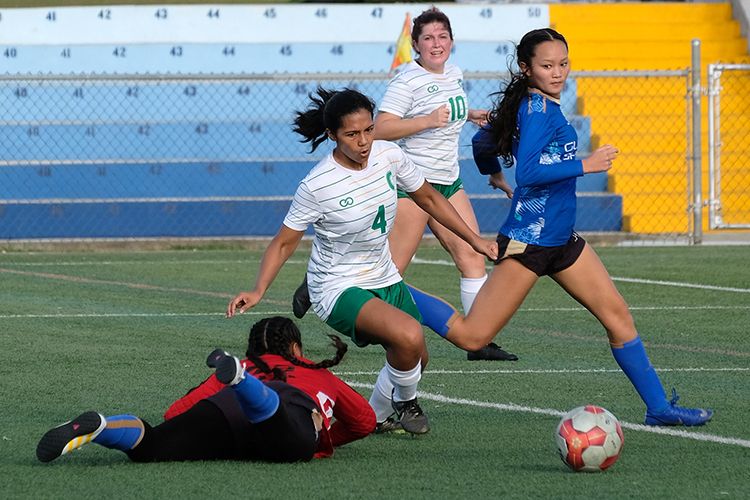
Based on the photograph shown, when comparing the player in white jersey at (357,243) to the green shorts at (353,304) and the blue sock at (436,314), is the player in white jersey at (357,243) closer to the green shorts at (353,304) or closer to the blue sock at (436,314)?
the green shorts at (353,304)

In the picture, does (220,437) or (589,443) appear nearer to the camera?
(589,443)

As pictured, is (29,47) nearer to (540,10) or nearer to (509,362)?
(540,10)

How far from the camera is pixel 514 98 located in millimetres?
6582

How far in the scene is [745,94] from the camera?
69.1ft

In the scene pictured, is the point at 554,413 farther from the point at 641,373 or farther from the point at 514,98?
the point at 514,98

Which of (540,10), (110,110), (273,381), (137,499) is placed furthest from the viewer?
(540,10)

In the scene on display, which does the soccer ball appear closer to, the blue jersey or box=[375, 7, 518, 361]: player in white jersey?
the blue jersey

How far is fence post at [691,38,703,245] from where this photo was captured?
17.2 metres

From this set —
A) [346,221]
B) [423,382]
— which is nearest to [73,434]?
[346,221]

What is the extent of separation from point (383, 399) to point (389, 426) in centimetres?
13

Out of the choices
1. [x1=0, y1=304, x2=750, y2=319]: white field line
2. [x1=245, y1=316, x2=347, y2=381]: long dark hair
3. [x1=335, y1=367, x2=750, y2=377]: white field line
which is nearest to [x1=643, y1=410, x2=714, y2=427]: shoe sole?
[x1=245, y1=316, x2=347, y2=381]: long dark hair

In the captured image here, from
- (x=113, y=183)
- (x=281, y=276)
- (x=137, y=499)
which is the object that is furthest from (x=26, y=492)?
(x=113, y=183)

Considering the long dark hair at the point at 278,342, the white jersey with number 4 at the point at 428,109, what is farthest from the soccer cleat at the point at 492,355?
the long dark hair at the point at 278,342

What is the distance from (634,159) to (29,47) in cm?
837
